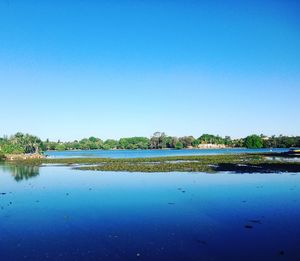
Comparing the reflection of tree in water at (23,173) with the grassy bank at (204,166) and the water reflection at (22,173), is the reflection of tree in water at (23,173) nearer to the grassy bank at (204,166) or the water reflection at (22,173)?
the water reflection at (22,173)

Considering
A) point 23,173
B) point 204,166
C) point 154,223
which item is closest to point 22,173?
point 23,173

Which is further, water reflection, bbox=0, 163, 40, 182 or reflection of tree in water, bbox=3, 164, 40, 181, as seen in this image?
reflection of tree in water, bbox=3, 164, 40, 181

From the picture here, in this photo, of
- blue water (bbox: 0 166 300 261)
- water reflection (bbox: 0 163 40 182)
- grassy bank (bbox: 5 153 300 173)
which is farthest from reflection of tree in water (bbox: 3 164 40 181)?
blue water (bbox: 0 166 300 261)

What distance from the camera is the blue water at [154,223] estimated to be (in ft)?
47.8

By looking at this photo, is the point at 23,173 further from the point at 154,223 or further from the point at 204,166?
the point at 154,223

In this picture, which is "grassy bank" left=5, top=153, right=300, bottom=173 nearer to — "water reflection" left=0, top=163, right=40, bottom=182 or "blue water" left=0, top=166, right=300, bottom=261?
"water reflection" left=0, top=163, right=40, bottom=182

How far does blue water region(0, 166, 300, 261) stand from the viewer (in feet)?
47.8

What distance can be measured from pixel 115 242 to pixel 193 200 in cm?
1194

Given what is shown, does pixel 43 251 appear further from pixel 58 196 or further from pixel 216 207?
pixel 58 196

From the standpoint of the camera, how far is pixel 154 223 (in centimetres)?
1980

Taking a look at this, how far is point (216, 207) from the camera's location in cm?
2397

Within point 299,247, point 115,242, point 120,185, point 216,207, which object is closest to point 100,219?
point 115,242

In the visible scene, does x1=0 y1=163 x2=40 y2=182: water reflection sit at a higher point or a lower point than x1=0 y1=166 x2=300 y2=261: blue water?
higher

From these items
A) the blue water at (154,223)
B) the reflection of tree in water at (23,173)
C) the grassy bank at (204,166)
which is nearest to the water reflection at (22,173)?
the reflection of tree in water at (23,173)
